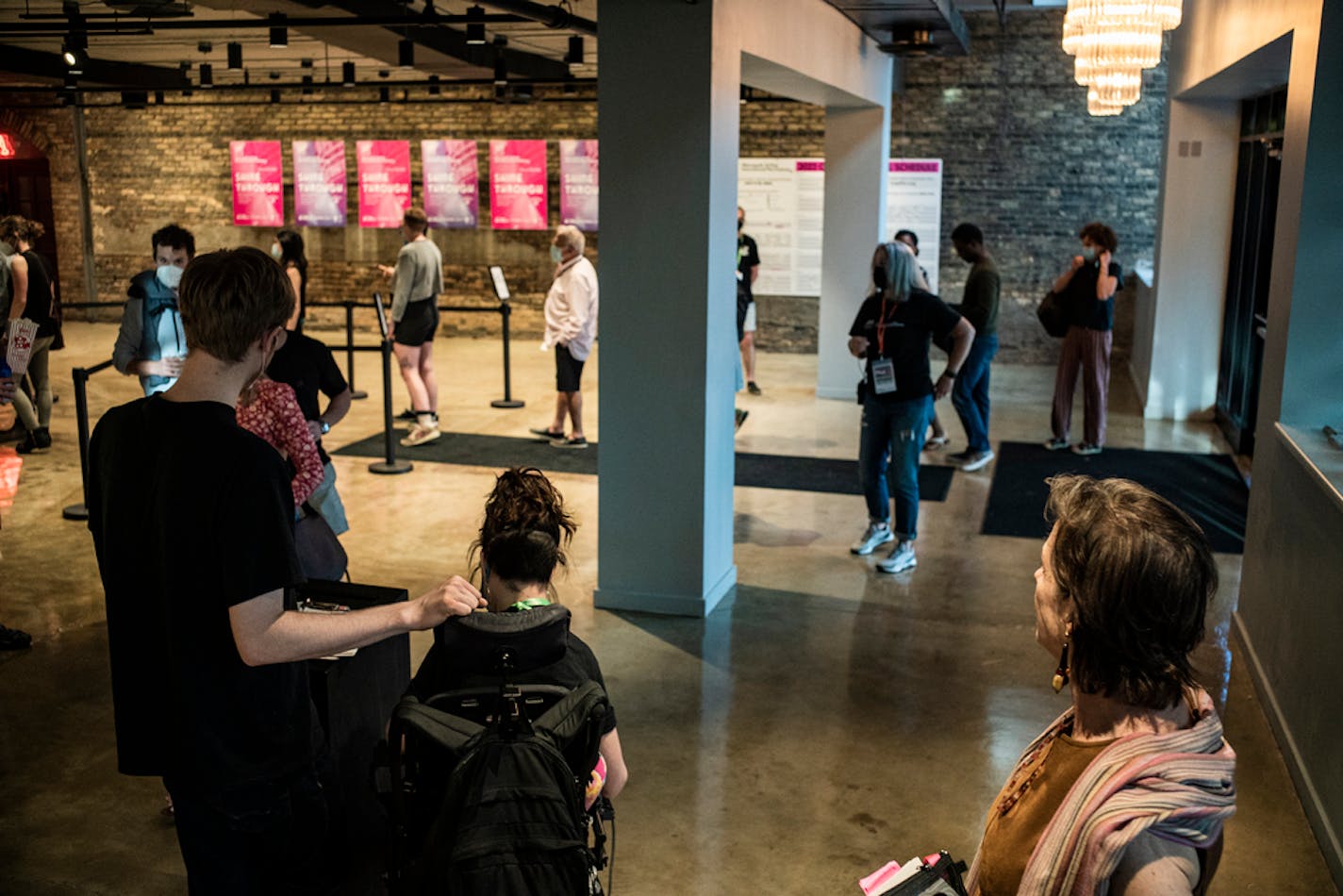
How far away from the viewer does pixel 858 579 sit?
6.13m

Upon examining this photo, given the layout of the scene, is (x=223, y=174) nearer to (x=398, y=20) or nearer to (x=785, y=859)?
(x=398, y=20)

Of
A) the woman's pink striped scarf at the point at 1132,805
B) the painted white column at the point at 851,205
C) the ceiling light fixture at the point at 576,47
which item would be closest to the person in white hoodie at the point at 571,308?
the ceiling light fixture at the point at 576,47

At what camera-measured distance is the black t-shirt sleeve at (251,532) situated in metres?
1.96

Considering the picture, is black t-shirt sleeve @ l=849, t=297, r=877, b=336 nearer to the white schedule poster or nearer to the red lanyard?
the red lanyard

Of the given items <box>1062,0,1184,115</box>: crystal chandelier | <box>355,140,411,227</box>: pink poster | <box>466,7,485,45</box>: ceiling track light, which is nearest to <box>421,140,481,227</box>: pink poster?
<box>355,140,411,227</box>: pink poster

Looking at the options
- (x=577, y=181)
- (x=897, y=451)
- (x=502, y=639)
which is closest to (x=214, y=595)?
(x=502, y=639)

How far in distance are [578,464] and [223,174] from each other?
1022 cm

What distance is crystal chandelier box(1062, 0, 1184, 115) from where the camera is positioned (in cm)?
635

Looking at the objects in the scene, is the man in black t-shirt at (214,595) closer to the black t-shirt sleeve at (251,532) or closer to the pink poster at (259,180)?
the black t-shirt sleeve at (251,532)

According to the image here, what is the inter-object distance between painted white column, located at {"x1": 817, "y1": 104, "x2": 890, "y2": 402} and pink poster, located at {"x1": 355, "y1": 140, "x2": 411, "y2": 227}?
672cm

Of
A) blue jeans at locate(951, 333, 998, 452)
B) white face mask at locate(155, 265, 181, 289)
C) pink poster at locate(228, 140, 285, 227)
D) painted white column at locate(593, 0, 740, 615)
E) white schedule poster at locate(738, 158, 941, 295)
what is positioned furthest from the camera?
pink poster at locate(228, 140, 285, 227)

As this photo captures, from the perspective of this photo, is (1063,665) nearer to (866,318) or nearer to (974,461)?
(866,318)

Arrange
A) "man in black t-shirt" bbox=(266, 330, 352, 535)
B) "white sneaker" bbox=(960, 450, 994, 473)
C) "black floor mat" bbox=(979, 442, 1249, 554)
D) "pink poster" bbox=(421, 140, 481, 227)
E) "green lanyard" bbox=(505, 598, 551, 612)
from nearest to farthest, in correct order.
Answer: "green lanyard" bbox=(505, 598, 551, 612), "man in black t-shirt" bbox=(266, 330, 352, 535), "black floor mat" bbox=(979, 442, 1249, 554), "white sneaker" bbox=(960, 450, 994, 473), "pink poster" bbox=(421, 140, 481, 227)

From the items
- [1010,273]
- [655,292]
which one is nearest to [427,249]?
[655,292]
